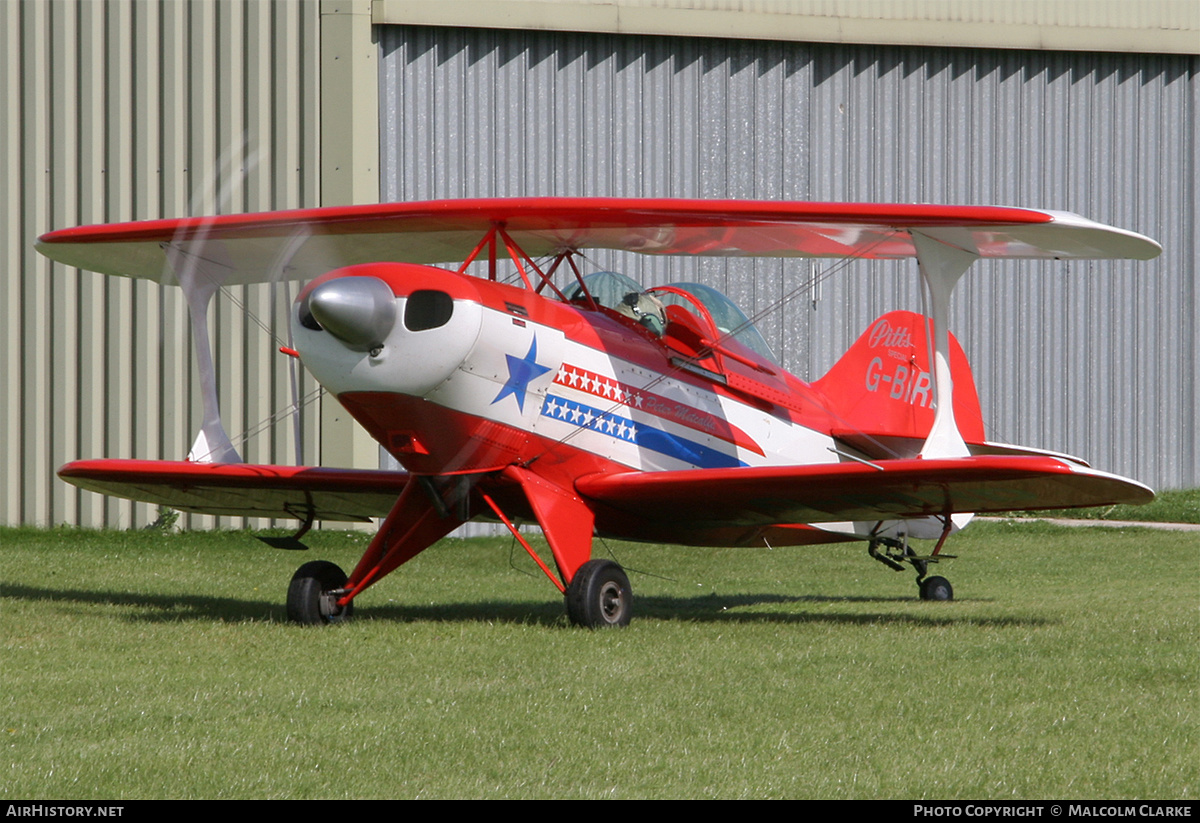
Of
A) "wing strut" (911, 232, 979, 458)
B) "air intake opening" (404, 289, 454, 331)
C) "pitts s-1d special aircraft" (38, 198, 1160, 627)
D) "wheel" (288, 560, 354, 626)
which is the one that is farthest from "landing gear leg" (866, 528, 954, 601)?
"air intake opening" (404, 289, 454, 331)

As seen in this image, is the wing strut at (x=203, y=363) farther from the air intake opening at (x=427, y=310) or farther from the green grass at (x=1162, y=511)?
the green grass at (x=1162, y=511)

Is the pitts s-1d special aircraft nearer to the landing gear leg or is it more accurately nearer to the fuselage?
the fuselage

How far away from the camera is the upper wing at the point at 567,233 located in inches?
307

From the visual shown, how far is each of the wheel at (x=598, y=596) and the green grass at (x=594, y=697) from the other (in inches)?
6.7

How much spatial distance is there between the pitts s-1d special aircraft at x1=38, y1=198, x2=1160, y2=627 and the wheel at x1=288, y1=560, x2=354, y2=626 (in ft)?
0.05

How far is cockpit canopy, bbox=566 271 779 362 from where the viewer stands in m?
9.12

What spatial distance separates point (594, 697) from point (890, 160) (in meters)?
14.0

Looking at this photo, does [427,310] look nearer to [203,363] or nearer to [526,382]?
[526,382]

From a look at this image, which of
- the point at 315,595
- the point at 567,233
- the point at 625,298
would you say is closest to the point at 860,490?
the point at 625,298

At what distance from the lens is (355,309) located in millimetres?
6980

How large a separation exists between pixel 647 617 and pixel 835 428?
2515 mm

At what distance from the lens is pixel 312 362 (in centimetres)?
732

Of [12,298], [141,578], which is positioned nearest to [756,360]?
[141,578]

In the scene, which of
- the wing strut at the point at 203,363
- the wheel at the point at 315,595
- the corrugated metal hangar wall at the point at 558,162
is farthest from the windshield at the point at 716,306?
the corrugated metal hangar wall at the point at 558,162
